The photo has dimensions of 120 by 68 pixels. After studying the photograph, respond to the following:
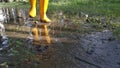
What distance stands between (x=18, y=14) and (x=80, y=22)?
2.17 meters

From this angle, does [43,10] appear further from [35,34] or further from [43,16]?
[35,34]

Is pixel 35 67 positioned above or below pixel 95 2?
below

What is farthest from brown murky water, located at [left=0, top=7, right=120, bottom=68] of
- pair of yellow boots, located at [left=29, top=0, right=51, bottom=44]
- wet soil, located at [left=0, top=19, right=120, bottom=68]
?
pair of yellow boots, located at [left=29, top=0, right=51, bottom=44]

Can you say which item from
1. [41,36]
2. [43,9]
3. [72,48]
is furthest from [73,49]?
[43,9]

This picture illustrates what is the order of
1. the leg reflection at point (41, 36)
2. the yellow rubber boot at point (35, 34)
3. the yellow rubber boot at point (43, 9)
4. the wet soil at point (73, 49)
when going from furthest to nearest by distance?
the yellow rubber boot at point (43, 9)
the yellow rubber boot at point (35, 34)
the leg reflection at point (41, 36)
the wet soil at point (73, 49)

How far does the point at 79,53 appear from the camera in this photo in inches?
200

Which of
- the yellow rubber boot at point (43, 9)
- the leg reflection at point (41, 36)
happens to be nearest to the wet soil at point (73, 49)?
the leg reflection at point (41, 36)

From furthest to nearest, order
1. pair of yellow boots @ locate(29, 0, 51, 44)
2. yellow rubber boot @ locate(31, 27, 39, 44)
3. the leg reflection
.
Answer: pair of yellow boots @ locate(29, 0, 51, 44)
yellow rubber boot @ locate(31, 27, 39, 44)
the leg reflection

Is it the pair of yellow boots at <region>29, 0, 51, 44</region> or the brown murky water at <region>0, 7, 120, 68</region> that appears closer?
the brown murky water at <region>0, 7, 120, 68</region>

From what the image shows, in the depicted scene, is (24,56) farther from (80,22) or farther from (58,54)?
(80,22)

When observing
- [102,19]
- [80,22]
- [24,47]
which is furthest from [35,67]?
[102,19]

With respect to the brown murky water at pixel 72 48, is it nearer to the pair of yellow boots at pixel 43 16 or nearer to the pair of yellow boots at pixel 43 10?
the pair of yellow boots at pixel 43 16

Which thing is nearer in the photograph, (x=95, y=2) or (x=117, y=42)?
(x=117, y=42)

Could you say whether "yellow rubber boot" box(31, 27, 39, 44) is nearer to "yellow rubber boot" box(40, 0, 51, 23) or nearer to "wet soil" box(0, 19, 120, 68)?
"wet soil" box(0, 19, 120, 68)
